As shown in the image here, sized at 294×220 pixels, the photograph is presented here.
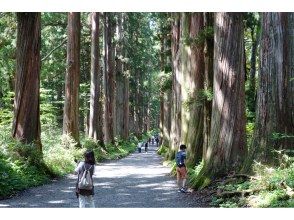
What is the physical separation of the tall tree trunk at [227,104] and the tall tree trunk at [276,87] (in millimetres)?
1632

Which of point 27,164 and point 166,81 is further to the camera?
point 166,81

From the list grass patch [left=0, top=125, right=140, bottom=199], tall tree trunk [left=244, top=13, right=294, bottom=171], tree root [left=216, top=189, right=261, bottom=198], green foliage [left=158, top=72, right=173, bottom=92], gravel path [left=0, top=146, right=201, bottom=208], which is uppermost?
green foliage [left=158, top=72, right=173, bottom=92]

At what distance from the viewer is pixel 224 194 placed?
397 inches

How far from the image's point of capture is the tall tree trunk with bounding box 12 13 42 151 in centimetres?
1570

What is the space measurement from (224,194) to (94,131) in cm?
2009

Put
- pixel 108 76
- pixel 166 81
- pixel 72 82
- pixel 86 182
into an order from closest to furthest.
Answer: pixel 86 182 → pixel 72 82 → pixel 166 81 → pixel 108 76

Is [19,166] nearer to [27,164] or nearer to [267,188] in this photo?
[27,164]

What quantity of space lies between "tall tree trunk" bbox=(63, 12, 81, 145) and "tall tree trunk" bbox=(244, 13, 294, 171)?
14480 mm

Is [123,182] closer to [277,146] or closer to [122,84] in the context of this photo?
[277,146]

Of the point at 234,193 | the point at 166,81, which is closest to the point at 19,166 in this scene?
the point at 234,193

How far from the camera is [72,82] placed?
23.8 m

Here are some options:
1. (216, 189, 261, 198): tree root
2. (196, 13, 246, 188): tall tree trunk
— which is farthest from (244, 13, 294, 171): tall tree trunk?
(196, 13, 246, 188): tall tree trunk

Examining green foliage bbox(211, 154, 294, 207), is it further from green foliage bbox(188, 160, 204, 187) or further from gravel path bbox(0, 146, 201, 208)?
green foliage bbox(188, 160, 204, 187)

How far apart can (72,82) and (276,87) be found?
15.1 metres
